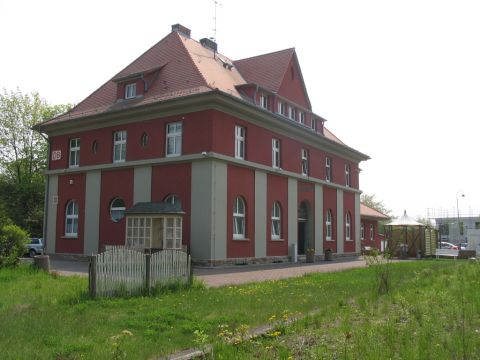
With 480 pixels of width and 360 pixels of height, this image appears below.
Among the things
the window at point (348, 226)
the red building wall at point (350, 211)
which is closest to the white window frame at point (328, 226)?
the red building wall at point (350, 211)

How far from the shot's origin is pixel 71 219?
26.9m

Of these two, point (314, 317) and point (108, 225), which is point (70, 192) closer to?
point (108, 225)

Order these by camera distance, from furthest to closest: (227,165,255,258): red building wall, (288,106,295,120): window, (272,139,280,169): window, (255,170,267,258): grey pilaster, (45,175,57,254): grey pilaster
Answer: (288,106,295,120): window < (45,175,57,254): grey pilaster < (272,139,280,169): window < (255,170,267,258): grey pilaster < (227,165,255,258): red building wall

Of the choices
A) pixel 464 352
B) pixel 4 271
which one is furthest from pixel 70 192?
pixel 464 352

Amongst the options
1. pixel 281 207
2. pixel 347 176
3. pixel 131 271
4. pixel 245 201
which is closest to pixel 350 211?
pixel 347 176

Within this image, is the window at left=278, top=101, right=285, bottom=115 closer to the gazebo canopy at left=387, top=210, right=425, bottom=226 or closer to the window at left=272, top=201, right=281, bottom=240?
the window at left=272, top=201, right=281, bottom=240

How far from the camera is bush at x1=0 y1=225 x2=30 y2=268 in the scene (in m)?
15.5

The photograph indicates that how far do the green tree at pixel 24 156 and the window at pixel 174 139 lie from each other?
25.5 m

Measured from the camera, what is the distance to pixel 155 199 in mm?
23406

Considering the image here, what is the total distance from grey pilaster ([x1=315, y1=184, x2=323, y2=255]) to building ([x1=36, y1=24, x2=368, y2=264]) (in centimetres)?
12

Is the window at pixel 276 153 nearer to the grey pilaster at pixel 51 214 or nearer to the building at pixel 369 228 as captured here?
the grey pilaster at pixel 51 214

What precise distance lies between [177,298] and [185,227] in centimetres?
1122

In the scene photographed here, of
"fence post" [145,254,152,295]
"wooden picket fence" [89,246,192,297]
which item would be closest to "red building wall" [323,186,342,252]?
"wooden picket fence" [89,246,192,297]

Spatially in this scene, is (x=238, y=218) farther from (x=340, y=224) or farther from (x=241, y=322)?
(x=241, y=322)
